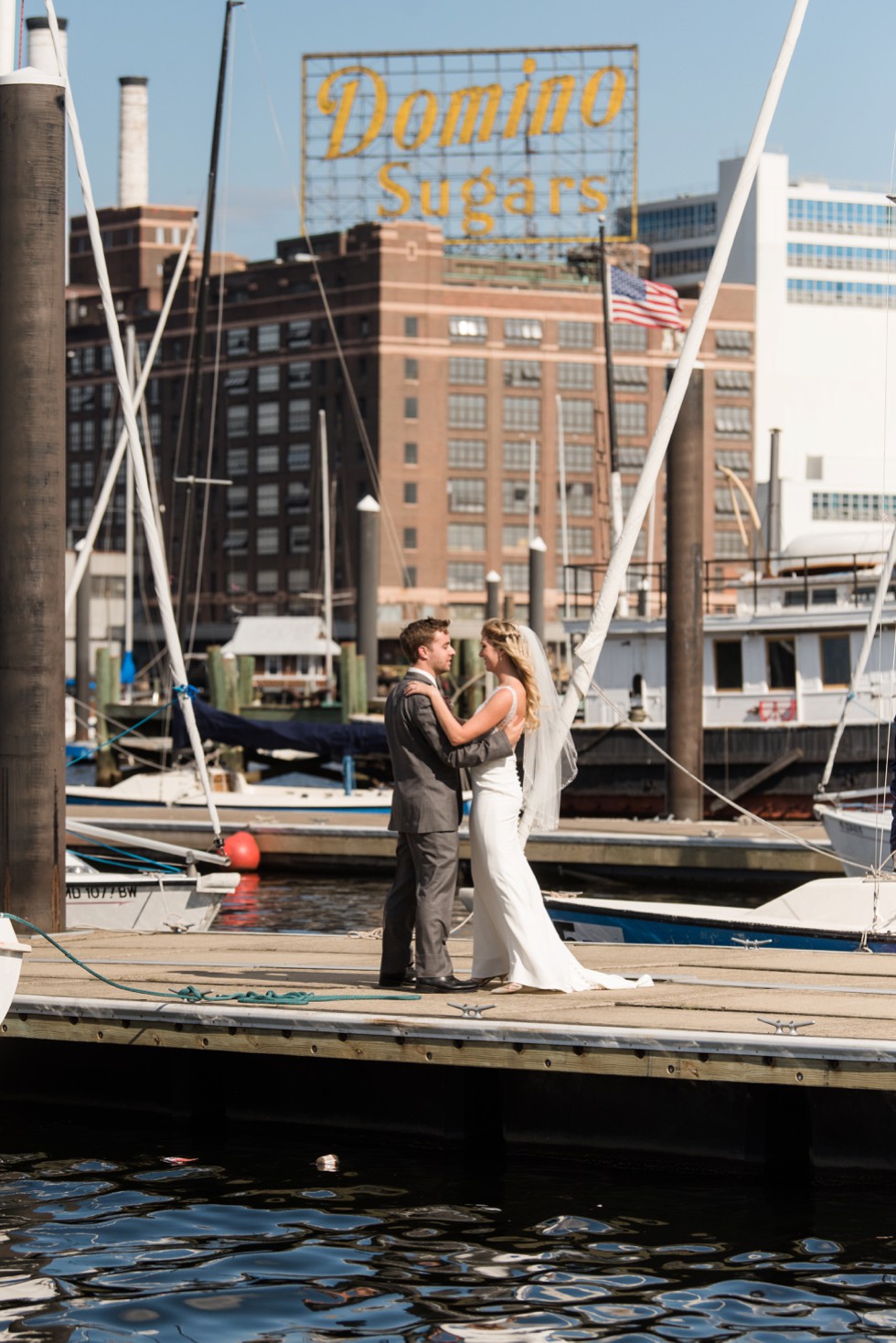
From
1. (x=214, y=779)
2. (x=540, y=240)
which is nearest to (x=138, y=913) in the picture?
(x=214, y=779)

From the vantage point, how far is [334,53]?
97.1 meters

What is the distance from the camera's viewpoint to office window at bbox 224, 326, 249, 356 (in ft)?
404

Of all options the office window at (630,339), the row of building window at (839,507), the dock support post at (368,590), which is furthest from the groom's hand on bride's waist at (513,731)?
the office window at (630,339)

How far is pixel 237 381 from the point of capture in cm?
12319

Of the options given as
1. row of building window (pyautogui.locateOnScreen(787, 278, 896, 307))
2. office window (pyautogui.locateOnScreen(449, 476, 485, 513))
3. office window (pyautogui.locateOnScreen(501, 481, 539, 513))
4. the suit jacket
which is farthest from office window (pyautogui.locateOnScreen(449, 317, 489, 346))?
the suit jacket

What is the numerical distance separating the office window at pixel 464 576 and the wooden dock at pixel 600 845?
3422 inches

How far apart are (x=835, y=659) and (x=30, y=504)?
72.7 ft

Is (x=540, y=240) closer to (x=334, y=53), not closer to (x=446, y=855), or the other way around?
(x=334, y=53)

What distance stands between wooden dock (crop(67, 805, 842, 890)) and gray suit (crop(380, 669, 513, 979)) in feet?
36.9

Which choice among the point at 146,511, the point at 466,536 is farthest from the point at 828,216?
the point at 146,511

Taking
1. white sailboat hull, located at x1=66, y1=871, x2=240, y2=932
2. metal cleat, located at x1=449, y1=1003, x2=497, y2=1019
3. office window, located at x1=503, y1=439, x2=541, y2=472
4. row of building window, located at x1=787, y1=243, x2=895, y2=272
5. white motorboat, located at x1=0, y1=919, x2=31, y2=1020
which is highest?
row of building window, located at x1=787, y1=243, x2=895, y2=272

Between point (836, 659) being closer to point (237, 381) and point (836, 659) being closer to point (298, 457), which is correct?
point (298, 457)

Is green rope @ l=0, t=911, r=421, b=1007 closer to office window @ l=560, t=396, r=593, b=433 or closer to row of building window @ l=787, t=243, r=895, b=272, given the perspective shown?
office window @ l=560, t=396, r=593, b=433

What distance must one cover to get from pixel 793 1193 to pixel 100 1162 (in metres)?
3.84
